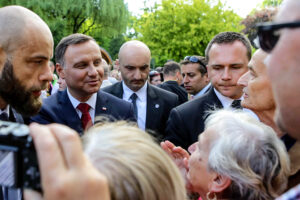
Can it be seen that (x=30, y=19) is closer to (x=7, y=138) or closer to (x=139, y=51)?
(x=7, y=138)

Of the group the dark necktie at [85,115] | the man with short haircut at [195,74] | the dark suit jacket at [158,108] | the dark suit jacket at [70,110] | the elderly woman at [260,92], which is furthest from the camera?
the man with short haircut at [195,74]

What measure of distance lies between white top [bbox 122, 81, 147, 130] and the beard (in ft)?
7.85

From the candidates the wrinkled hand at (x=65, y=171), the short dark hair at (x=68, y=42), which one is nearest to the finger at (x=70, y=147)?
the wrinkled hand at (x=65, y=171)

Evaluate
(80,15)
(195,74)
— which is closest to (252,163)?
(195,74)

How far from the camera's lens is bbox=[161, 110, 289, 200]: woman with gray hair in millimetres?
1669

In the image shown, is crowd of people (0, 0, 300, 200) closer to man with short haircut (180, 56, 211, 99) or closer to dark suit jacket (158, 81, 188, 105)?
dark suit jacket (158, 81, 188, 105)

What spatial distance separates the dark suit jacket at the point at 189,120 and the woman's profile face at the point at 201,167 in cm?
125

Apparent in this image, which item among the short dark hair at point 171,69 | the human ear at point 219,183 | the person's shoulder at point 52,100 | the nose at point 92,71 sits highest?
the nose at point 92,71

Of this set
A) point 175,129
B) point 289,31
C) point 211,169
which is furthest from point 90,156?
point 175,129

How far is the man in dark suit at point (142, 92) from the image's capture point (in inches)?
174

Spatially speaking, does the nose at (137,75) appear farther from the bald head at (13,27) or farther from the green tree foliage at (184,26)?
the green tree foliage at (184,26)

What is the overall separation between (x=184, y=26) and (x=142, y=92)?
18.7 metres

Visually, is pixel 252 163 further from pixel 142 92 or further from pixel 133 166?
pixel 142 92

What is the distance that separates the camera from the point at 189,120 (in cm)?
335
